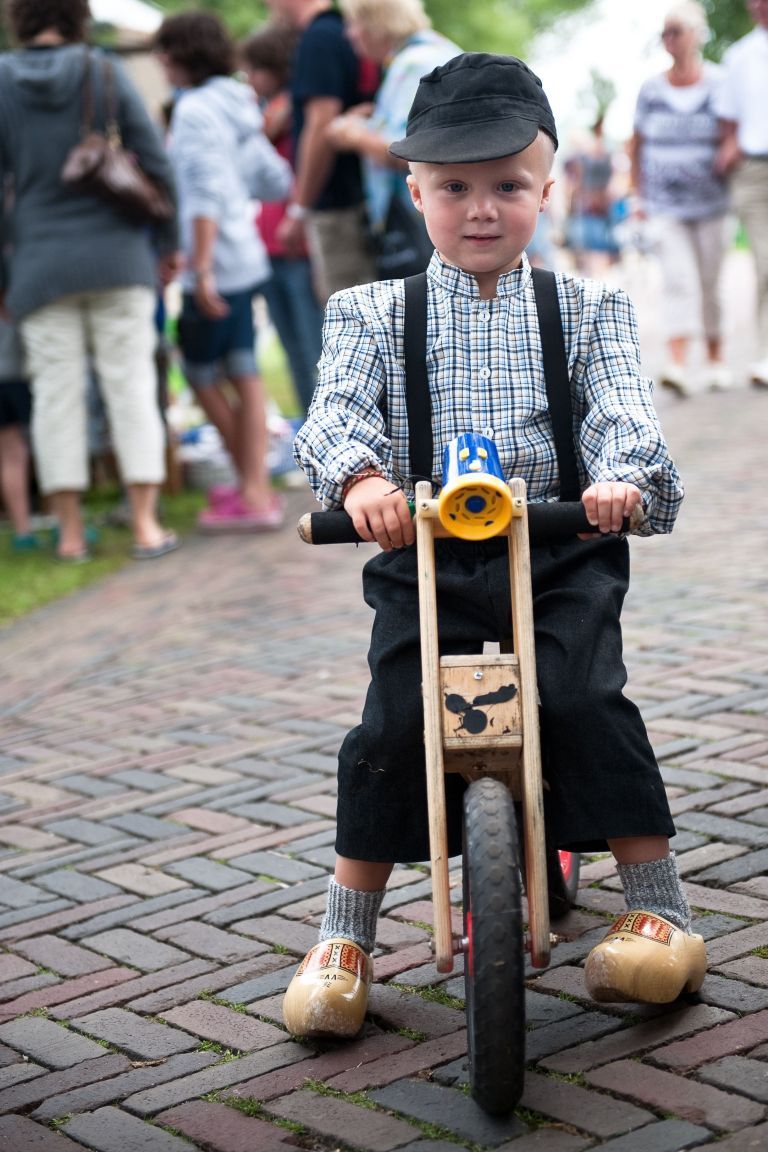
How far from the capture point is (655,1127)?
7.95 feet

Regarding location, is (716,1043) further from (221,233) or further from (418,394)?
(221,233)

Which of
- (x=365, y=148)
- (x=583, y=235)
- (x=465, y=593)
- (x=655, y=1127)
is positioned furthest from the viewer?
(x=583, y=235)

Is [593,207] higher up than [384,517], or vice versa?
[593,207]

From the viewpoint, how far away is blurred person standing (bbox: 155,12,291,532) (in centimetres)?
798

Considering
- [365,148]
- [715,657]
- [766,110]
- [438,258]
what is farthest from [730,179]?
[438,258]

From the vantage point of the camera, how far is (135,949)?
3.39 metres

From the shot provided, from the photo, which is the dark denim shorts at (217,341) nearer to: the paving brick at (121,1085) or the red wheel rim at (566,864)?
the red wheel rim at (566,864)

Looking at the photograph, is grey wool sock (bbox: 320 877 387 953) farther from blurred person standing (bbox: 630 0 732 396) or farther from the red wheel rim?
blurred person standing (bbox: 630 0 732 396)

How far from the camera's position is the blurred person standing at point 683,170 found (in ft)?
34.2

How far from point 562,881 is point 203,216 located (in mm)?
5441

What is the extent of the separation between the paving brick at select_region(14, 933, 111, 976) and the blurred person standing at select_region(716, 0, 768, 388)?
26.0 ft

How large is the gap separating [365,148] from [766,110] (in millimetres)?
3983

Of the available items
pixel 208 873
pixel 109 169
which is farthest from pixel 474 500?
pixel 109 169

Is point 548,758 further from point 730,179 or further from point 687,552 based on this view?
point 730,179
